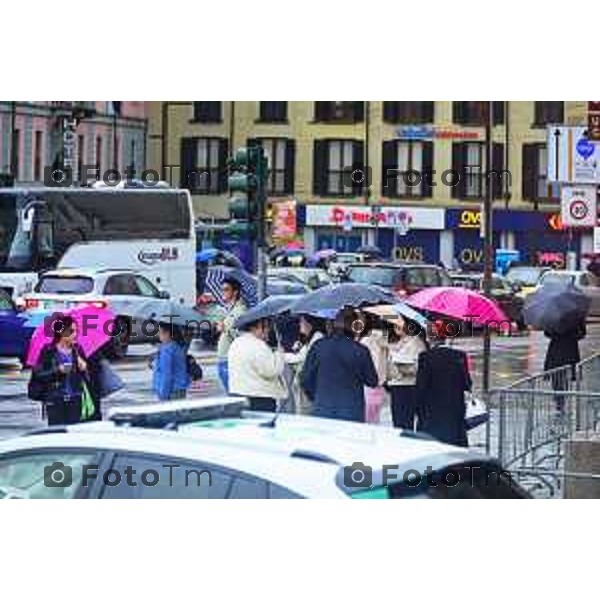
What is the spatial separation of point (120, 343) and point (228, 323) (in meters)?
0.51

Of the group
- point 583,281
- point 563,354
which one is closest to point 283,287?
point 563,354

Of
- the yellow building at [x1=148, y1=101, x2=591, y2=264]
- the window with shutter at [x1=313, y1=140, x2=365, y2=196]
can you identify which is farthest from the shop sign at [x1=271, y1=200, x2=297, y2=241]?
the window with shutter at [x1=313, y1=140, x2=365, y2=196]

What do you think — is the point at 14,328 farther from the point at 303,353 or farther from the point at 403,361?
the point at 403,361

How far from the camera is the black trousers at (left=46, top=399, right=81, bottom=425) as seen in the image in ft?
28.6

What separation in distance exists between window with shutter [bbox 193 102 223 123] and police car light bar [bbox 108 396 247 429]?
5.55ft

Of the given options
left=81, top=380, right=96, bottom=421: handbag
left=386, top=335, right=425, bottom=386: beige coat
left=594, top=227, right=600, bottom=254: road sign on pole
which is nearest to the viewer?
left=81, top=380, right=96, bottom=421: handbag

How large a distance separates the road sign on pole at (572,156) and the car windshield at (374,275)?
0.94 metres

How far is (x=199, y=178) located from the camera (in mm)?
9812

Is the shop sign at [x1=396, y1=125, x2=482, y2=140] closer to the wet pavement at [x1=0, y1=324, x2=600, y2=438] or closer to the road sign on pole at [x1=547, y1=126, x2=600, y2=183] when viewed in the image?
→ the road sign on pole at [x1=547, y1=126, x2=600, y2=183]

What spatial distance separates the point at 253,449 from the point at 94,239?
157 inches

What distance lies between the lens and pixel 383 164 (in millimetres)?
9664

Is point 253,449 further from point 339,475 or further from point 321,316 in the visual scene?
point 321,316

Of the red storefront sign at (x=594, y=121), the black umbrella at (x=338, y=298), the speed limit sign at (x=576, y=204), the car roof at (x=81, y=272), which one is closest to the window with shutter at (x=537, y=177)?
the speed limit sign at (x=576, y=204)
